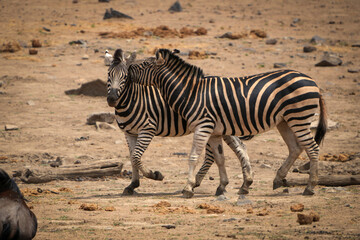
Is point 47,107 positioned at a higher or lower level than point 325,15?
lower

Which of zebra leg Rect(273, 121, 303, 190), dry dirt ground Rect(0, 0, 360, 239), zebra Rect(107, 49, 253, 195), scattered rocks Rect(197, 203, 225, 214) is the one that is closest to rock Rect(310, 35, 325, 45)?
dry dirt ground Rect(0, 0, 360, 239)

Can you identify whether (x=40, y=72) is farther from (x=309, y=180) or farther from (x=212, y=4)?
(x=212, y=4)

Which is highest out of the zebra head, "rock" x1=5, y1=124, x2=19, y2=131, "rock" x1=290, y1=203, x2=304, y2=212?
the zebra head

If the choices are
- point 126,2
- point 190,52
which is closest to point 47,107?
point 190,52

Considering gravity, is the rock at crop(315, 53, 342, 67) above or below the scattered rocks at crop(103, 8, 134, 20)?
below

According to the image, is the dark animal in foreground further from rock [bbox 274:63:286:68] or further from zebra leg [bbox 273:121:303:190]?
rock [bbox 274:63:286:68]

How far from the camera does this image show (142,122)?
996 cm

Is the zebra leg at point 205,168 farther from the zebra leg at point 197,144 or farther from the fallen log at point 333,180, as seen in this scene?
the fallen log at point 333,180

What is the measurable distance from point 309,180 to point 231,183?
7.01 ft

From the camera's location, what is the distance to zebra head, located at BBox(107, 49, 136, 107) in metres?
9.84

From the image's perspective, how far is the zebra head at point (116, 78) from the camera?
9.84 meters

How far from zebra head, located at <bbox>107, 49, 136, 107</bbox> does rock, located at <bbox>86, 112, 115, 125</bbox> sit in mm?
5752

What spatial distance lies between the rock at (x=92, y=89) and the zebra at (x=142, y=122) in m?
8.15

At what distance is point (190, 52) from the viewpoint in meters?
22.3
